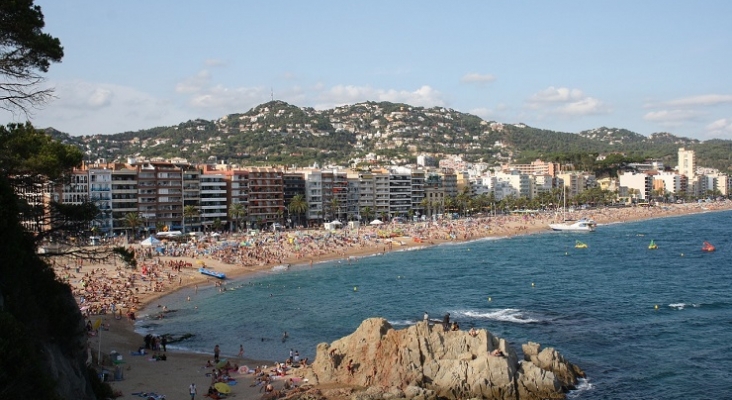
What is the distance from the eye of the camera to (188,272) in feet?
168

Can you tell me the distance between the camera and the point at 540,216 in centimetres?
11844

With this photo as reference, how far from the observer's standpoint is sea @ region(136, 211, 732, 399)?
80.8ft

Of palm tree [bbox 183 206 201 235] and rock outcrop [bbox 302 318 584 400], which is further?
palm tree [bbox 183 206 201 235]

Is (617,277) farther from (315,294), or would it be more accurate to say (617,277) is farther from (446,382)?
(446,382)

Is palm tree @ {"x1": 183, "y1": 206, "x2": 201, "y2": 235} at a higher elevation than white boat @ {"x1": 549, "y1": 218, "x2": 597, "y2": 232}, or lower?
higher

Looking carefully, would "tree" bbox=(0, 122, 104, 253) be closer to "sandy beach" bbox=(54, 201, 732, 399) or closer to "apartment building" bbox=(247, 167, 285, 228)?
"sandy beach" bbox=(54, 201, 732, 399)

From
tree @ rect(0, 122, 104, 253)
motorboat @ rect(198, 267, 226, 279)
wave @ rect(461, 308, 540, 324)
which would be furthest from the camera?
motorboat @ rect(198, 267, 226, 279)

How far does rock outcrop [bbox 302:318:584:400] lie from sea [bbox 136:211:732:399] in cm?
155

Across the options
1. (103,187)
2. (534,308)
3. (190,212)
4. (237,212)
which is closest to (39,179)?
(534,308)

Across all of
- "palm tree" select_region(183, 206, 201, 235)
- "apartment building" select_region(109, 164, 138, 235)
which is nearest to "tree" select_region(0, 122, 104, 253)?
"apartment building" select_region(109, 164, 138, 235)

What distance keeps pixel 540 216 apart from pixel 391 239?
4857 cm

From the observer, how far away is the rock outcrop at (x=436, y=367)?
20859 mm

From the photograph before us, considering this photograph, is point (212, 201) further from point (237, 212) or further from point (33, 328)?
point (33, 328)

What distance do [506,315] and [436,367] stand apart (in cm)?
1268
